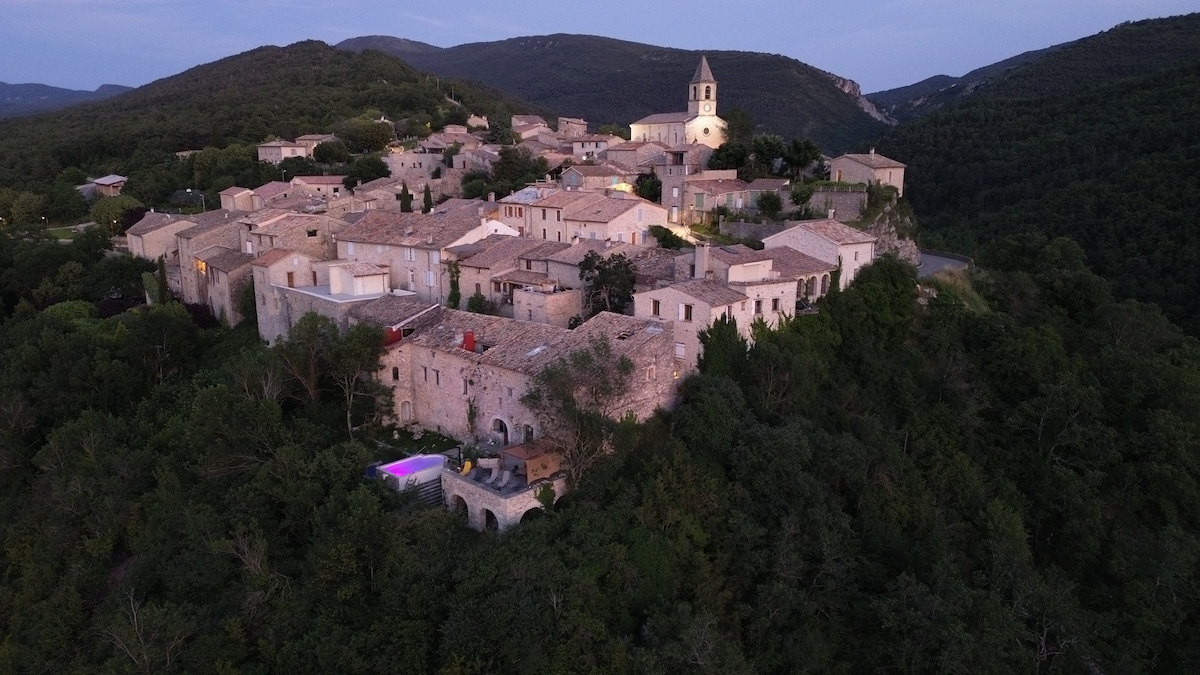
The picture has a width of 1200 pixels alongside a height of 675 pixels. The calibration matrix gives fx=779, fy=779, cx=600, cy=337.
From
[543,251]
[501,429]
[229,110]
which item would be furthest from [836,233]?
[229,110]

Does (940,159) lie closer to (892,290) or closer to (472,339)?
(892,290)

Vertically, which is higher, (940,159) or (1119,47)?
(1119,47)

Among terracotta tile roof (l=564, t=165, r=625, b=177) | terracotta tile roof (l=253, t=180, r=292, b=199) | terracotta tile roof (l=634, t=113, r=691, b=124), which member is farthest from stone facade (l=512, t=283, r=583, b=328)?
terracotta tile roof (l=634, t=113, r=691, b=124)

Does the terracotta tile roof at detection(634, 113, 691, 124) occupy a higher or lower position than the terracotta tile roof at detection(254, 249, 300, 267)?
higher

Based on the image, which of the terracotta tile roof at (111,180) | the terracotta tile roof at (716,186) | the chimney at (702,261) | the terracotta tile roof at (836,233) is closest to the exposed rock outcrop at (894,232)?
the terracotta tile roof at (836,233)

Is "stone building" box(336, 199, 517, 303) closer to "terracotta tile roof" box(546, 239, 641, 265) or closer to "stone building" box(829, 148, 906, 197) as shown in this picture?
"terracotta tile roof" box(546, 239, 641, 265)

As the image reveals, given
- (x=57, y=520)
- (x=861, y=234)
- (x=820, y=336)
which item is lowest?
(x=57, y=520)

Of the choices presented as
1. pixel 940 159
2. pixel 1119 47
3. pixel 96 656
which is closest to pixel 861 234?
pixel 96 656

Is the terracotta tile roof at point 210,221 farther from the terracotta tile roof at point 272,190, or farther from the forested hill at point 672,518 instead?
the forested hill at point 672,518
